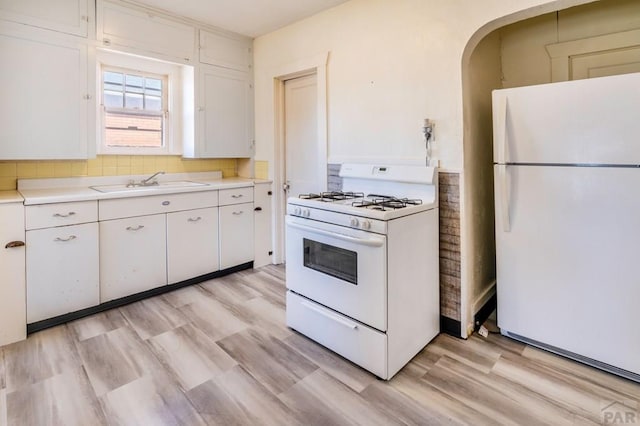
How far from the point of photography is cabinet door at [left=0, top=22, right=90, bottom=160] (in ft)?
8.27

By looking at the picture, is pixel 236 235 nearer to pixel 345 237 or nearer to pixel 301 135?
pixel 301 135

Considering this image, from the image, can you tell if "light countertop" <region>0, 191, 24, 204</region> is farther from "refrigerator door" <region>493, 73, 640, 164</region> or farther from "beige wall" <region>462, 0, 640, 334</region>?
"refrigerator door" <region>493, 73, 640, 164</region>

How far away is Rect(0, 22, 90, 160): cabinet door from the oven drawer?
7.17 feet

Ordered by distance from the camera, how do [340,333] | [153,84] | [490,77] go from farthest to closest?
[153,84] < [490,77] < [340,333]

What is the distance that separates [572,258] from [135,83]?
3.94 m

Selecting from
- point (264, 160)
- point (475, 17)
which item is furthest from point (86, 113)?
point (475, 17)

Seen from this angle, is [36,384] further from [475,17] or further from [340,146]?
[475,17]

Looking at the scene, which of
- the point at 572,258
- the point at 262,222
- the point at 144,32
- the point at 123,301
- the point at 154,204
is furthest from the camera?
the point at 262,222

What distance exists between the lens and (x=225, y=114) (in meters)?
3.79

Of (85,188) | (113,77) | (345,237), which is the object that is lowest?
(345,237)

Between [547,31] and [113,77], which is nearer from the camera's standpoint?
[547,31]

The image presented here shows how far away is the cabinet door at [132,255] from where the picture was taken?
2.79 meters

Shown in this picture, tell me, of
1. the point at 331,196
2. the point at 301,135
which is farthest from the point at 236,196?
the point at 331,196

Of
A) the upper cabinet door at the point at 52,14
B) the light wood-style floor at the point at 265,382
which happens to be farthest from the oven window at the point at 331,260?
the upper cabinet door at the point at 52,14
